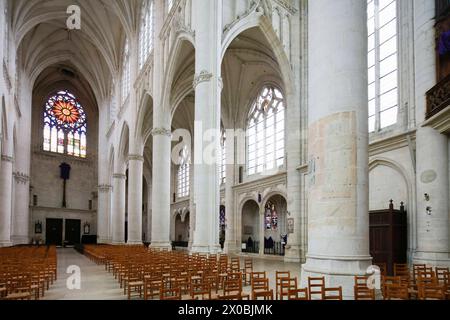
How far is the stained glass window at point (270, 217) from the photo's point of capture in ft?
97.3

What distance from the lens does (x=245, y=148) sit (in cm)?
3161

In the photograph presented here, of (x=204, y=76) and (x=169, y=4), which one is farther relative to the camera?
(x=169, y=4)

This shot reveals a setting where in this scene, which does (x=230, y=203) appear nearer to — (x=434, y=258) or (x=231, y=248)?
(x=231, y=248)

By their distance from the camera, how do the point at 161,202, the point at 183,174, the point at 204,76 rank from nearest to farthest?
the point at 204,76, the point at 161,202, the point at 183,174

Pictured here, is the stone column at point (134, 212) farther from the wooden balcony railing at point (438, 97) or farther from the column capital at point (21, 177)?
the wooden balcony railing at point (438, 97)

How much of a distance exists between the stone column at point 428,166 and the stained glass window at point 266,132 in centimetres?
1295

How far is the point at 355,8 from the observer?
866 cm

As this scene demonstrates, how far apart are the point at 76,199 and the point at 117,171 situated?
42.5ft

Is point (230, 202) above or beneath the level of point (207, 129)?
beneath

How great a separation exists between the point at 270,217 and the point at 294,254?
860cm

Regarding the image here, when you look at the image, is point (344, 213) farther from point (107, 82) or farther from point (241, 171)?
point (107, 82)

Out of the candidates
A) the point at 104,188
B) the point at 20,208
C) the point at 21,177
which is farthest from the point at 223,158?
the point at 20,208

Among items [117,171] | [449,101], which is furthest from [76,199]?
[449,101]

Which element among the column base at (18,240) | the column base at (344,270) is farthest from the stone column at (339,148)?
the column base at (18,240)
